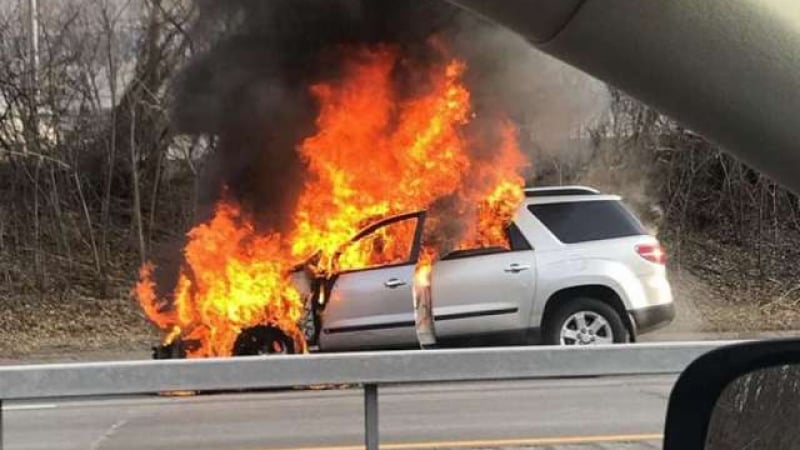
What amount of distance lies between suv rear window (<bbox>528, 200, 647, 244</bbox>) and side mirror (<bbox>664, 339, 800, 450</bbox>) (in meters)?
8.31

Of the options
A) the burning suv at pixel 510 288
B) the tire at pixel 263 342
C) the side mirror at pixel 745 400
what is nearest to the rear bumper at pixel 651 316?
the burning suv at pixel 510 288

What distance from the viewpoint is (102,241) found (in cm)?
1664

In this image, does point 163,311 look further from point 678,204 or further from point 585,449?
point 678,204

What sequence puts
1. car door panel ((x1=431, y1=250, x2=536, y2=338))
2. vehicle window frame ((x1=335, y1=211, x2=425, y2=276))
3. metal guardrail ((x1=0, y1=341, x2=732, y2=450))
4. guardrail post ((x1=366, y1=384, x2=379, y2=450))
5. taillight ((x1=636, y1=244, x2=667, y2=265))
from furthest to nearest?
taillight ((x1=636, y1=244, x2=667, y2=265))
vehicle window frame ((x1=335, y1=211, x2=425, y2=276))
car door panel ((x1=431, y1=250, x2=536, y2=338))
guardrail post ((x1=366, y1=384, x2=379, y2=450))
metal guardrail ((x1=0, y1=341, x2=732, y2=450))

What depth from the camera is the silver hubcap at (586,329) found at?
9477 millimetres

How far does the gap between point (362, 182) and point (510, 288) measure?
205 cm

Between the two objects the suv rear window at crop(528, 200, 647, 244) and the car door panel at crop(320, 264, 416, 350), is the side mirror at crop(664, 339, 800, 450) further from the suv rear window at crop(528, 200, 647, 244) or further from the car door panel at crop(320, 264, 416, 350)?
the suv rear window at crop(528, 200, 647, 244)

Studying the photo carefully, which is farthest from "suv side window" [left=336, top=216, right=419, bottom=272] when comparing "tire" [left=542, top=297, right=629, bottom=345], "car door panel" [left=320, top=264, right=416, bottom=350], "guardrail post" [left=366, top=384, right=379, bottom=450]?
"guardrail post" [left=366, top=384, right=379, bottom=450]

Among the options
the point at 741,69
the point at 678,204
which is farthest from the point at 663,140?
the point at 741,69

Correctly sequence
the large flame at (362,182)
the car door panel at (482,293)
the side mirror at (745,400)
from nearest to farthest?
1. the side mirror at (745,400)
2. the car door panel at (482,293)
3. the large flame at (362,182)

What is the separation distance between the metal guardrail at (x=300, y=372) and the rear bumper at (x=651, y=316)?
4.81 m

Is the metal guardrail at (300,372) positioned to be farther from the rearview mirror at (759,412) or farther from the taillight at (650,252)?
the taillight at (650,252)

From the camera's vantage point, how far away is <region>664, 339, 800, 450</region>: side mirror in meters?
1.43

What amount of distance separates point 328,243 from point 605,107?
490cm
